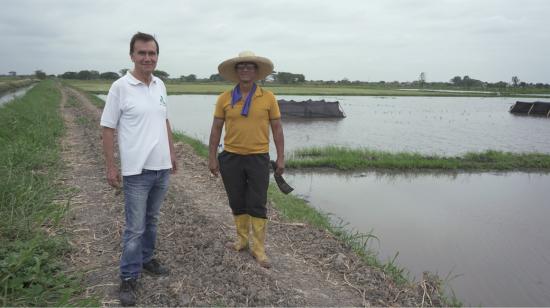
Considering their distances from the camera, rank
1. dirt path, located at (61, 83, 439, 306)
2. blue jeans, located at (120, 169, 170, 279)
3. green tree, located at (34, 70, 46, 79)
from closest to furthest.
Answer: blue jeans, located at (120, 169, 170, 279), dirt path, located at (61, 83, 439, 306), green tree, located at (34, 70, 46, 79)

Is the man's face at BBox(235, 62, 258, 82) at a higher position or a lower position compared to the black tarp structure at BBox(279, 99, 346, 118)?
higher

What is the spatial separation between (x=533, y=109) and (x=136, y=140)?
35.9 metres

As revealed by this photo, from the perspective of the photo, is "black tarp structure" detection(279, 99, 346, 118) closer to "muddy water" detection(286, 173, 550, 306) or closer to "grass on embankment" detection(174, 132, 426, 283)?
"muddy water" detection(286, 173, 550, 306)

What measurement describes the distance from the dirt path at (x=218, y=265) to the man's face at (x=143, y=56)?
1.72 meters

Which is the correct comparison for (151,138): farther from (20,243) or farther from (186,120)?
(186,120)

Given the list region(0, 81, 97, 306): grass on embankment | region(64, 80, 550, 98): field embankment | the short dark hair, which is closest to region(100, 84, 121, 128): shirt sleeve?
the short dark hair

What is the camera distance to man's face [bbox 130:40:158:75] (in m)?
2.90

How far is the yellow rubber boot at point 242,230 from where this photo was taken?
3979 mm

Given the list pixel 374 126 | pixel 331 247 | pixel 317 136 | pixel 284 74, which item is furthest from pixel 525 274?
pixel 284 74

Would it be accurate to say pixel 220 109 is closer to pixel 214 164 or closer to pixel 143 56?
pixel 214 164

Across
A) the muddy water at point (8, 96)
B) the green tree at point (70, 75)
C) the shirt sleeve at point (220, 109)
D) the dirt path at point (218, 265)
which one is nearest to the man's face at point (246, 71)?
the shirt sleeve at point (220, 109)

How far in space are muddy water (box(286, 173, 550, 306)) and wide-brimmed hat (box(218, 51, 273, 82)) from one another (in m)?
3.03

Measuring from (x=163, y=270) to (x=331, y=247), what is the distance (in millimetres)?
1977

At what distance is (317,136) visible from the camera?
18156mm
